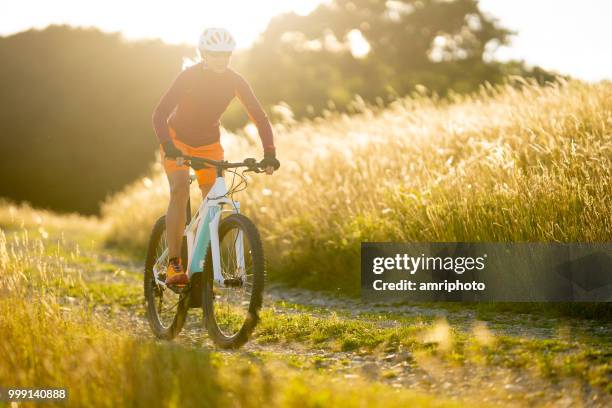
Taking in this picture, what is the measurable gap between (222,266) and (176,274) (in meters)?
0.49

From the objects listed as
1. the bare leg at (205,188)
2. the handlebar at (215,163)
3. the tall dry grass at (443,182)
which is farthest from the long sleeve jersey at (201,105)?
the tall dry grass at (443,182)

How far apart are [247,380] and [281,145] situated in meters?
10.5

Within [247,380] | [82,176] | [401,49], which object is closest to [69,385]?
[247,380]

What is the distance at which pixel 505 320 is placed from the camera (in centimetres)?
680

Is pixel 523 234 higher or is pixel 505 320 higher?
pixel 523 234

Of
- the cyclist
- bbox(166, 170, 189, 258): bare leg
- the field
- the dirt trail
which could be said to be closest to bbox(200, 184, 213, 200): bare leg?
the cyclist

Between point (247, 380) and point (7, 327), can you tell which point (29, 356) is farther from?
point (247, 380)

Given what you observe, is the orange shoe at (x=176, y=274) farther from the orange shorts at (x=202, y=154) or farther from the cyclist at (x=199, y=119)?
the orange shorts at (x=202, y=154)

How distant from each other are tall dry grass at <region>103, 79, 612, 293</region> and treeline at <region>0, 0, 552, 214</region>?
42.7 ft

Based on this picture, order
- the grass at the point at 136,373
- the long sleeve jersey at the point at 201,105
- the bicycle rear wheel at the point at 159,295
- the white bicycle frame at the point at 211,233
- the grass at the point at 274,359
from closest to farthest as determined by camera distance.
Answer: the grass at the point at 136,373 < the grass at the point at 274,359 < the white bicycle frame at the point at 211,233 < the long sleeve jersey at the point at 201,105 < the bicycle rear wheel at the point at 159,295

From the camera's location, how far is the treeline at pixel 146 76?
32625 mm

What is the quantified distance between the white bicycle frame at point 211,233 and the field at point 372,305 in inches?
24.7

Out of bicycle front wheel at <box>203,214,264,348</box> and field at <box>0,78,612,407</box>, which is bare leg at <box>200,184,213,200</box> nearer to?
bicycle front wheel at <box>203,214,264,348</box>

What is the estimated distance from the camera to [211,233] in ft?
18.8
